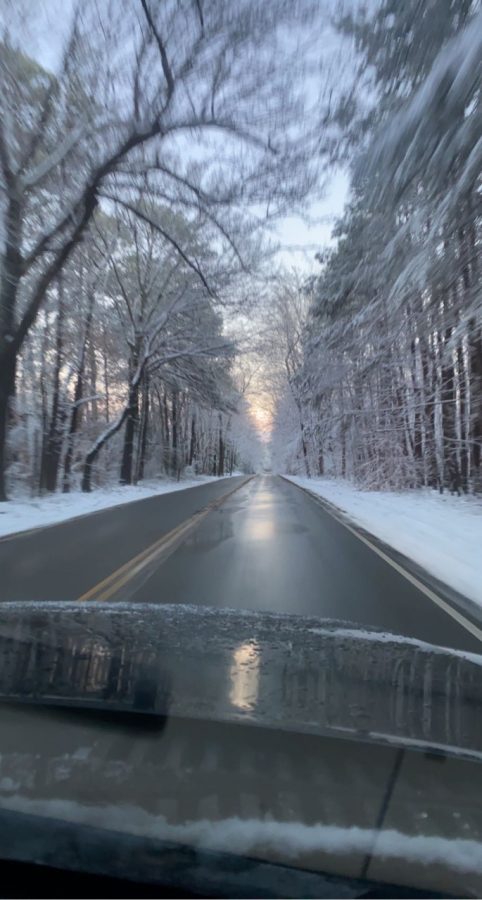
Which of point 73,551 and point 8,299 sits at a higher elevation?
point 8,299

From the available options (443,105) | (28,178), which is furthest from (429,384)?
(443,105)

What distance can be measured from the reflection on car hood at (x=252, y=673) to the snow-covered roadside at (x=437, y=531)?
4.18 metres

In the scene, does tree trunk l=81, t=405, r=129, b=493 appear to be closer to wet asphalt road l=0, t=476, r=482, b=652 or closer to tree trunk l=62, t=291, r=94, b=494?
tree trunk l=62, t=291, r=94, b=494

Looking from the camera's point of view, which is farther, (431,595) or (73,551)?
(73,551)

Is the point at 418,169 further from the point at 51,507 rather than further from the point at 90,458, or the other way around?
the point at 90,458

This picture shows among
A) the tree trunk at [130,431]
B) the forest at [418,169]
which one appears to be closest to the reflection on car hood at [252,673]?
the forest at [418,169]

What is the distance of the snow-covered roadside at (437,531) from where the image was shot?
9.76 m

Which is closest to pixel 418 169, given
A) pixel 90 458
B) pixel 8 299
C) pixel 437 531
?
pixel 437 531

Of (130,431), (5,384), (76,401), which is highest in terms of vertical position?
(76,401)

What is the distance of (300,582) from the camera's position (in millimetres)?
8938

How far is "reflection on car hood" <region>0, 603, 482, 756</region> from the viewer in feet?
9.62

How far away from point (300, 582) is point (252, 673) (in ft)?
17.6

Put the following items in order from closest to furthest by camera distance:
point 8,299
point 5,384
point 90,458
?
point 8,299
point 5,384
point 90,458

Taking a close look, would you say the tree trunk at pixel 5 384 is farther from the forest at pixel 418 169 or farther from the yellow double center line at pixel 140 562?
the forest at pixel 418 169
